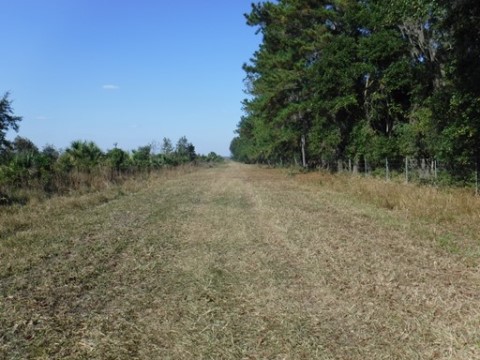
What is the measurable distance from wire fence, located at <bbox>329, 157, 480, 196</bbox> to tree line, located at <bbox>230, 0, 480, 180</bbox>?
206 millimetres

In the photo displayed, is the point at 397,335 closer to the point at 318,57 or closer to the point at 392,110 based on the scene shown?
the point at 392,110

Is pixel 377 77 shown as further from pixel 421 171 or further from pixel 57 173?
pixel 57 173

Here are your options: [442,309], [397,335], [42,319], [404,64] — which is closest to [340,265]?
[442,309]

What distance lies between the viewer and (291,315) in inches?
205

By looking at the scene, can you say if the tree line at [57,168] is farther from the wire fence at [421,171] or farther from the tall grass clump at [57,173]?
the wire fence at [421,171]

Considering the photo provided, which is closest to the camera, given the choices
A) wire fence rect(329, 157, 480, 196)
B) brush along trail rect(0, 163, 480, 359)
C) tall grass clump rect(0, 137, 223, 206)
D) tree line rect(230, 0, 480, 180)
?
brush along trail rect(0, 163, 480, 359)

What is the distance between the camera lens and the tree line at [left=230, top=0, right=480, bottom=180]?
15938 millimetres

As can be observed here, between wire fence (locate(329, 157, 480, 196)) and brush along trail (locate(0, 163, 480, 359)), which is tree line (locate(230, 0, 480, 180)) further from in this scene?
brush along trail (locate(0, 163, 480, 359))

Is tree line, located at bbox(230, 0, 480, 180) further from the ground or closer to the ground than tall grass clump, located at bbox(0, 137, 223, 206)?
further from the ground

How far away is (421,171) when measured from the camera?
21.2 meters

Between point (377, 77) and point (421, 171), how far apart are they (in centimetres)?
711

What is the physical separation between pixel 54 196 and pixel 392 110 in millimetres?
18845

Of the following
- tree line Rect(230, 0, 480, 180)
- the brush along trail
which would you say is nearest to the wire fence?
tree line Rect(230, 0, 480, 180)

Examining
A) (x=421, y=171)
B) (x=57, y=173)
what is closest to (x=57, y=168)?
(x=57, y=173)
